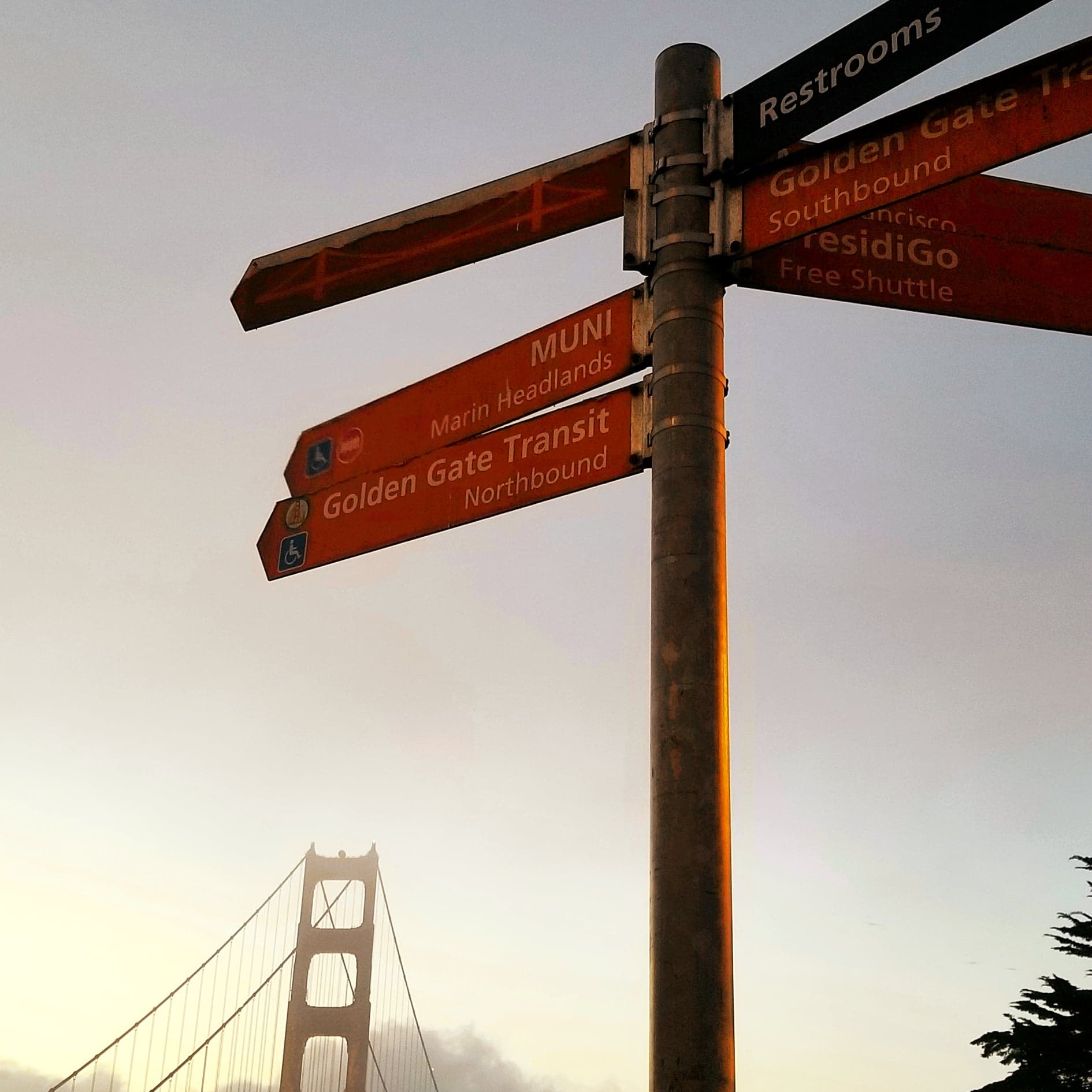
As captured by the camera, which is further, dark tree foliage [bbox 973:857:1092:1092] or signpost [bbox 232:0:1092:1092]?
dark tree foliage [bbox 973:857:1092:1092]

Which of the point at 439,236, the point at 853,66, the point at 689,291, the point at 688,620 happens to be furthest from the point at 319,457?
the point at 853,66

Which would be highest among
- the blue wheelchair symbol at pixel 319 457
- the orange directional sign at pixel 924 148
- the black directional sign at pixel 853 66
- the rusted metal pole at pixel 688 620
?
the black directional sign at pixel 853 66

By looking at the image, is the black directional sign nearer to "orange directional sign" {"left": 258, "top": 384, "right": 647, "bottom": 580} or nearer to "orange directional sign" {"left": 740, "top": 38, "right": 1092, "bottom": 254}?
"orange directional sign" {"left": 740, "top": 38, "right": 1092, "bottom": 254}

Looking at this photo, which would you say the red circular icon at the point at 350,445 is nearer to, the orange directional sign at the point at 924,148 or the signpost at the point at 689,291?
the signpost at the point at 689,291

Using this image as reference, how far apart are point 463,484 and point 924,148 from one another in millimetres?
2153

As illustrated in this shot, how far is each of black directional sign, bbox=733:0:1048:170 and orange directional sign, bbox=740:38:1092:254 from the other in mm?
139

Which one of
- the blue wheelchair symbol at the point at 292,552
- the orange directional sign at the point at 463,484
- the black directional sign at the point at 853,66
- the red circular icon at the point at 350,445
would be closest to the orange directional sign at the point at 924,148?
the black directional sign at the point at 853,66

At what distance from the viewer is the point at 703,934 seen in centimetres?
415

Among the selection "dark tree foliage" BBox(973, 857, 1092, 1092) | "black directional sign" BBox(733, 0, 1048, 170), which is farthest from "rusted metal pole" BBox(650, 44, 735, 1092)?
"dark tree foliage" BBox(973, 857, 1092, 1092)

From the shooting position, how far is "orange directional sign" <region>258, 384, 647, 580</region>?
5.22 metres

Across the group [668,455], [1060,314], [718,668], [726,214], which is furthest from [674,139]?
[718,668]

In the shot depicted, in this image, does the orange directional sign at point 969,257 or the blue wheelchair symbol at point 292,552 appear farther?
the blue wheelchair symbol at point 292,552

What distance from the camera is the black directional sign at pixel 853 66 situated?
472 centimetres

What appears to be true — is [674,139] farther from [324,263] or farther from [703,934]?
[703,934]
